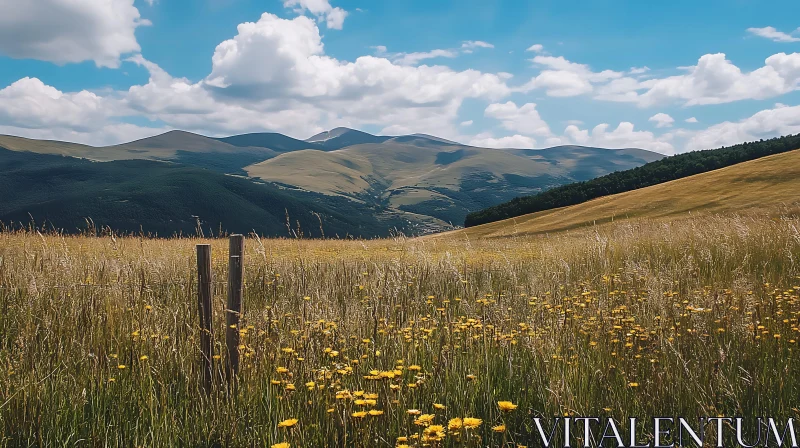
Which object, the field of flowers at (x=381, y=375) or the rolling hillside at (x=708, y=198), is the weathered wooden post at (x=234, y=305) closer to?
the field of flowers at (x=381, y=375)

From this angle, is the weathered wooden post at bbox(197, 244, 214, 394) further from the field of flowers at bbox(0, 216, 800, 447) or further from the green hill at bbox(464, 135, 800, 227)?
the green hill at bbox(464, 135, 800, 227)

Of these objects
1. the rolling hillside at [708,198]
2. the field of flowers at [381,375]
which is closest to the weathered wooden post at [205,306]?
the field of flowers at [381,375]

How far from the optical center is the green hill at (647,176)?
67688mm

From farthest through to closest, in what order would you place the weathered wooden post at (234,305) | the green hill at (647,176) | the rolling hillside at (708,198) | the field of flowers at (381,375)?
1. the green hill at (647,176)
2. the rolling hillside at (708,198)
3. the weathered wooden post at (234,305)
4. the field of flowers at (381,375)

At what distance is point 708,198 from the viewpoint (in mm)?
41375

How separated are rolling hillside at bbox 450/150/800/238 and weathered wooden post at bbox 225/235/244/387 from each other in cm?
3342

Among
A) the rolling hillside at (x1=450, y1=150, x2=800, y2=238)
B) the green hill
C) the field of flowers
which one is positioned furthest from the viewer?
the green hill

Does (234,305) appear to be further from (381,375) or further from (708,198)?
(708,198)

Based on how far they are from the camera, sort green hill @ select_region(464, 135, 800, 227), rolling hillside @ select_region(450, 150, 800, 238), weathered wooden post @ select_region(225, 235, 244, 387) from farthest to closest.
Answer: green hill @ select_region(464, 135, 800, 227)
rolling hillside @ select_region(450, 150, 800, 238)
weathered wooden post @ select_region(225, 235, 244, 387)

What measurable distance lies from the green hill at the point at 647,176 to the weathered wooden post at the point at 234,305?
66.4 metres

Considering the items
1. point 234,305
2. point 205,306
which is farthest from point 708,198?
point 205,306

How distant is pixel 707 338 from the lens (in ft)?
15.6

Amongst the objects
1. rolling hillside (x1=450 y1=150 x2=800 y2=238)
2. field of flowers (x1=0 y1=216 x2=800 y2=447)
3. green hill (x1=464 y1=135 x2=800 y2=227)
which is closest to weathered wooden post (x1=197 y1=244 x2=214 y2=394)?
field of flowers (x1=0 y1=216 x2=800 y2=447)

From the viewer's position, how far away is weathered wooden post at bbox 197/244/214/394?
4.17m
